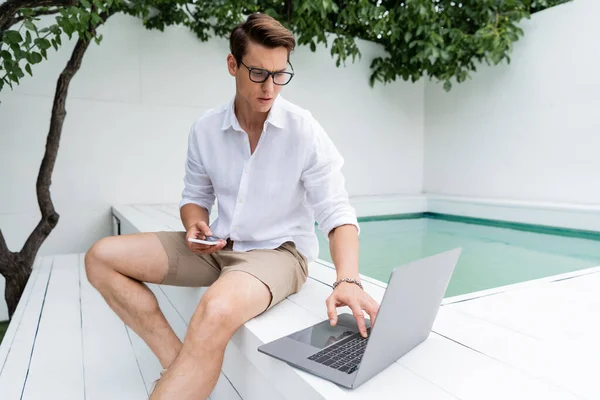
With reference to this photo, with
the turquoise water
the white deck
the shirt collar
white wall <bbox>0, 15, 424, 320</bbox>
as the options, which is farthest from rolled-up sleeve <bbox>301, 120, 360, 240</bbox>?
white wall <bbox>0, 15, 424, 320</bbox>

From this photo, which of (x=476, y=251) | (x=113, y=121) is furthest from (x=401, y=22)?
(x=113, y=121)

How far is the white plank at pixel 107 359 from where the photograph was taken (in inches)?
58.8

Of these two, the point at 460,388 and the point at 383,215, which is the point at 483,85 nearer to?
the point at 383,215

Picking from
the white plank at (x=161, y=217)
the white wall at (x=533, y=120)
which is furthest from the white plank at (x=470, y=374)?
the white wall at (x=533, y=120)

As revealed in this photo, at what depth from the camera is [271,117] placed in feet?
4.56

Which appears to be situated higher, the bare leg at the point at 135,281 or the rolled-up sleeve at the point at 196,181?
the rolled-up sleeve at the point at 196,181

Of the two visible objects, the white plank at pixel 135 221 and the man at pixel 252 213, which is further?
the white plank at pixel 135 221

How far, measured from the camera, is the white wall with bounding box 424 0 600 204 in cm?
427

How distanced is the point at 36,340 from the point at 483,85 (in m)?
4.98

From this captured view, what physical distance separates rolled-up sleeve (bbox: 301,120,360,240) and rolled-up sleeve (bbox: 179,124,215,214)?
394 millimetres

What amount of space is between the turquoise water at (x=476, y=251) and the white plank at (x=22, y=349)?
163 centimetres

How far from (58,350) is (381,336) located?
4.93 ft

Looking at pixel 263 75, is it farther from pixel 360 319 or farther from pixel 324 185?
pixel 360 319

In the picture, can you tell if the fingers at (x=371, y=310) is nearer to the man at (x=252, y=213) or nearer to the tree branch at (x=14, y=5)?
the man at (x=252, y=213)
